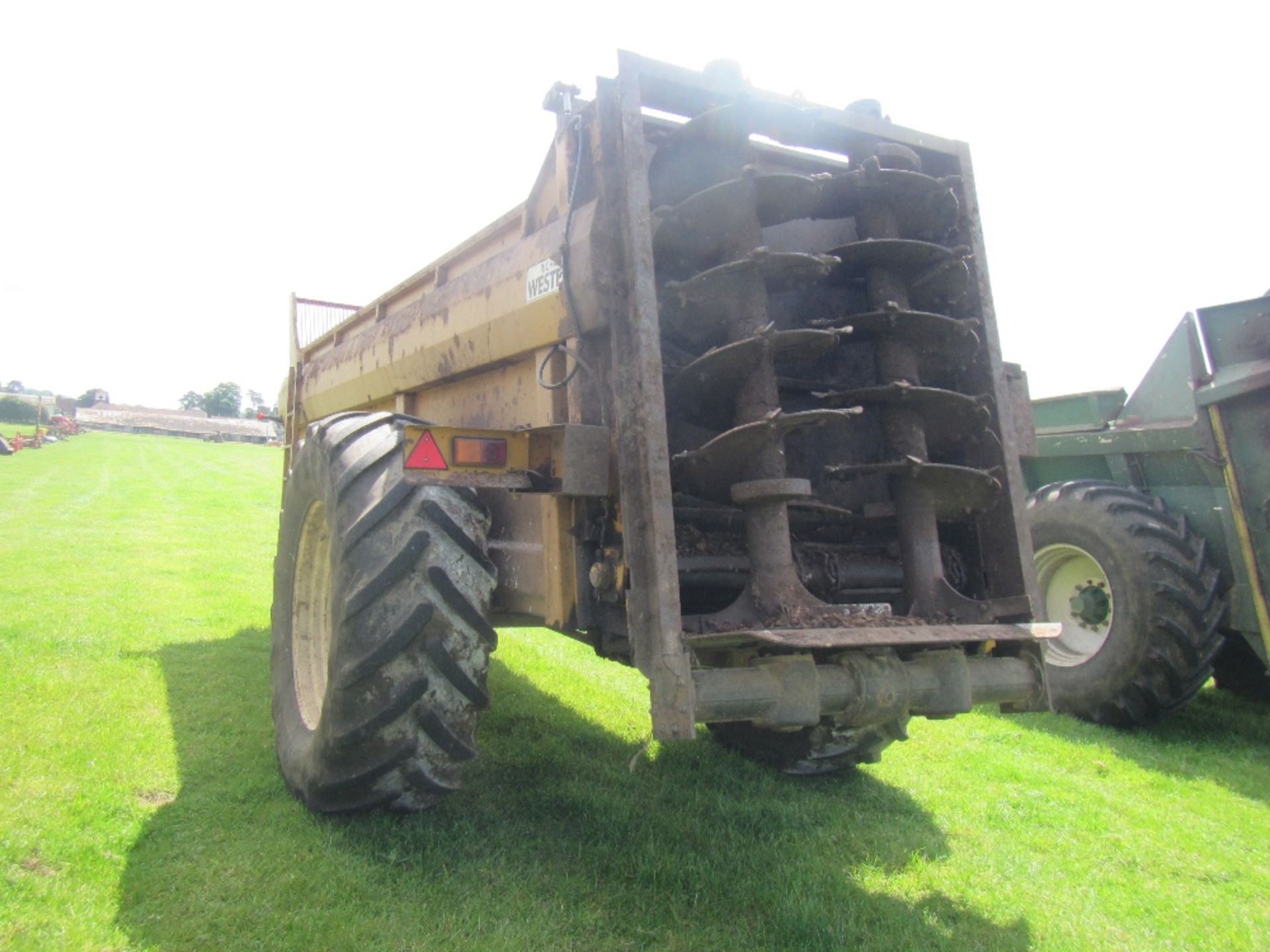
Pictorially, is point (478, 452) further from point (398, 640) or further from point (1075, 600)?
point (1075, 600)

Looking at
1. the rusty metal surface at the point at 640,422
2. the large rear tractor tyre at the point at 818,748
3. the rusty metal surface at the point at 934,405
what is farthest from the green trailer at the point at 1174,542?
the rusty metal surface at the point at 640,422

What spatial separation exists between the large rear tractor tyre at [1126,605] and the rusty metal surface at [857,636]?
2786 mm

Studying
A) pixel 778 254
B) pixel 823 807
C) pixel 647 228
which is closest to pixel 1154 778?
pixel 823 807

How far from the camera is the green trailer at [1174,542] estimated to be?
4715mm

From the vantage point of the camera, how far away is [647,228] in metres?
2.60

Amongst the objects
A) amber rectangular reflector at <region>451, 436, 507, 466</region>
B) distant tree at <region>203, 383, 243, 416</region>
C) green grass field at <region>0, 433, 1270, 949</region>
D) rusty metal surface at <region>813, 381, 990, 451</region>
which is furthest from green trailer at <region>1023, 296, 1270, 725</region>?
distant tree at <region>203, 383, 243, 416</region>

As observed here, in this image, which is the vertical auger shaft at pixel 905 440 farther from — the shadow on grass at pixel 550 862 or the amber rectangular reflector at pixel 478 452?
the amber rectangular reflector at pixel 478 452

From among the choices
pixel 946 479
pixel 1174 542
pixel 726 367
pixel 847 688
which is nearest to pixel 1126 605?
pixel 1174 542

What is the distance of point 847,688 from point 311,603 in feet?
7.97

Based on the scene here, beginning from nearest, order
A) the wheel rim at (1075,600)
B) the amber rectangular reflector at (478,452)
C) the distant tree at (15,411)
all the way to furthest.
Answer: the amber rectangular reflector at (478,452)
the wheel rim at (1075,600)
the distant tree at (15,411)

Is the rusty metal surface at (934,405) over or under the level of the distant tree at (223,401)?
under

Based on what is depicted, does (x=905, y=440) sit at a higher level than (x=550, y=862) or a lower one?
higher

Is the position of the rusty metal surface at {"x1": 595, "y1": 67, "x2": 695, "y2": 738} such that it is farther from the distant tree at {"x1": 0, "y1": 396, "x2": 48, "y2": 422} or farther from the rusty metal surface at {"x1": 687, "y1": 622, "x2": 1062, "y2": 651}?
the distant tree at {"x1": 0, "y1": 396, "x2": 48, "y2": 422}

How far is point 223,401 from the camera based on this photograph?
99.1 metres
